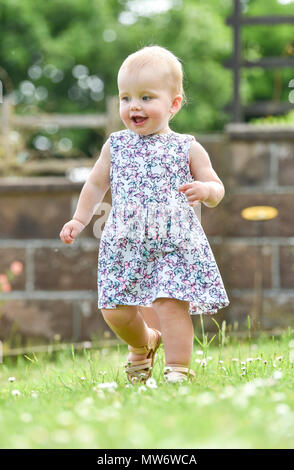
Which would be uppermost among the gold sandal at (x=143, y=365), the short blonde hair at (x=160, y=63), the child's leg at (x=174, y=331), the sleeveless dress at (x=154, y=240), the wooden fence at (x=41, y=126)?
the wooden fence at (x=41, y=126)

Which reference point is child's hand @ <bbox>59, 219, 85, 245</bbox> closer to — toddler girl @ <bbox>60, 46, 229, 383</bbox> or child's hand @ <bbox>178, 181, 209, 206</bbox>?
toddler girl @ <bbox>60, 46, 229, 383</bbox>

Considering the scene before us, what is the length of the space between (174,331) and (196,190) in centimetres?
55

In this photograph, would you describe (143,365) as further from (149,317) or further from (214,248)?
(214,248)

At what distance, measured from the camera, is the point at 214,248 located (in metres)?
5.25

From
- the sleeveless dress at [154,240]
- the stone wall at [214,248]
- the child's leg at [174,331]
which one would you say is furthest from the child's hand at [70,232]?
the stone wall at [214,248]

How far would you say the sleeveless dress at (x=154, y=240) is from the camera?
2.73 m

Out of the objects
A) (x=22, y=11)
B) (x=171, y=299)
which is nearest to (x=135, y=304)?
(x=171, y=299)

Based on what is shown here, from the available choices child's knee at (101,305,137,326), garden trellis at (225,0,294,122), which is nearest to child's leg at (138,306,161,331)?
child's knee at (101,305,137,326)

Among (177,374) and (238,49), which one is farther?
(238,49)

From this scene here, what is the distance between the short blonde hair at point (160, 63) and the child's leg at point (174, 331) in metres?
0.86

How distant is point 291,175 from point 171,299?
287cm

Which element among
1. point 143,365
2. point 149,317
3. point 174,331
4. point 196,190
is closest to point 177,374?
point 174,331

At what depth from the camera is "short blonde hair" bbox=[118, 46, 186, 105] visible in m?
2.74

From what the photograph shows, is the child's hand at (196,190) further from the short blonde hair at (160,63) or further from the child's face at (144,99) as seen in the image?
the short blonde hair at (160,63)
